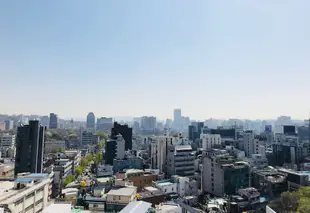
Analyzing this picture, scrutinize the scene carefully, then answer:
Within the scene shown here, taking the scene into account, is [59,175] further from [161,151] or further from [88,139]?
[88,139]

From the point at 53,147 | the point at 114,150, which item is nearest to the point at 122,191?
the point at 114,150

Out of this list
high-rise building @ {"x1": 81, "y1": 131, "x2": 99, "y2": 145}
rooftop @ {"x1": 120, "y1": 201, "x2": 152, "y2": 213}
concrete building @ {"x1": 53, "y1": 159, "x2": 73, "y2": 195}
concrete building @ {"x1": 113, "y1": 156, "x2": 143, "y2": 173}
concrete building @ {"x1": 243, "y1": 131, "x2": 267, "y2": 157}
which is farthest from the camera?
high-rise building @ {"x1": 81, "y1": 131, "x2": 99, "y2": 145}

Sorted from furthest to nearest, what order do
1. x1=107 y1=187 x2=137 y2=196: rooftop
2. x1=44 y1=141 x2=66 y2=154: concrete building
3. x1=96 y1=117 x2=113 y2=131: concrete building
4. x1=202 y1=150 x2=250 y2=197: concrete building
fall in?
1. x1=96 y1=117 x2=113 y2=131: concrete building
2. x1=44 y1=141 x2=66 y2=154: concrete building
3. x1=202 y1=150 x2=250 y2=197: concrete building
4. x1=107 y1=187 x2=137 y2=196: rooftop

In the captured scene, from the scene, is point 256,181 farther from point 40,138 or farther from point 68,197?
point 40,138

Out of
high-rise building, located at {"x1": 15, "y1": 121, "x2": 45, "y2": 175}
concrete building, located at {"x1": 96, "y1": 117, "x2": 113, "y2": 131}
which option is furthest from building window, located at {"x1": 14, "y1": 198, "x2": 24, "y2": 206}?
concrete building, located at {"x1": 96, "y1": 117, "x2": 113, "y2": 131}

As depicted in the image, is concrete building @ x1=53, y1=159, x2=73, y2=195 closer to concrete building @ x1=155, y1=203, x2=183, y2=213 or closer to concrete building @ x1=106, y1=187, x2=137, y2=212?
concrete building @ x1=106, y1=187, x2=137, y2=212

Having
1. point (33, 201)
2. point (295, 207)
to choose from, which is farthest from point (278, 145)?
point (33, 201)

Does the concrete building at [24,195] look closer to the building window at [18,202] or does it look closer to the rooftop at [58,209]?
the building window at [18,202]
